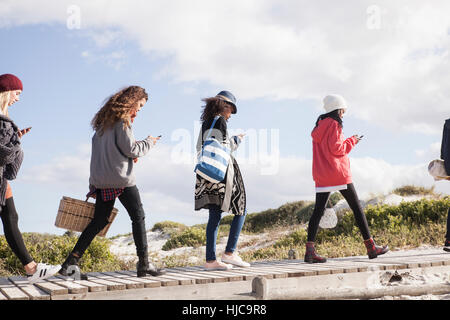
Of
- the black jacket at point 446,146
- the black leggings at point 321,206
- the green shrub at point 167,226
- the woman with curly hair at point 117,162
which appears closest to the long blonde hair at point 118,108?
the woman with curly hair at point 117,162

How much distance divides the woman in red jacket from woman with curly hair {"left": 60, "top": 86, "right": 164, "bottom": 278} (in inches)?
94.0

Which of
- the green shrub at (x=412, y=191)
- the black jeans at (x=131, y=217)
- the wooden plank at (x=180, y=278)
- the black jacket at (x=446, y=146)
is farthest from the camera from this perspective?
the green shrub at (x=412, y=191)

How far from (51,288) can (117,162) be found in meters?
1.38

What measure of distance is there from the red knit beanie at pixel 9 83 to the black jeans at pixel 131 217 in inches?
56.1

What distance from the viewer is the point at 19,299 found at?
440 centimetres

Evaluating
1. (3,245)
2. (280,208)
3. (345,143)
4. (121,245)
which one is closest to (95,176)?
(345,143)

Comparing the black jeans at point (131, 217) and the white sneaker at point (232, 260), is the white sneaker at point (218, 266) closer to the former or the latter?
the white sneaker at point (232, 260)

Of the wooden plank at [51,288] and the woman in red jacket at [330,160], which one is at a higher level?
the woman in red jacket at [330,160]

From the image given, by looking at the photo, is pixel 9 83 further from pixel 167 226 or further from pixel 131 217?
pixel 167 226

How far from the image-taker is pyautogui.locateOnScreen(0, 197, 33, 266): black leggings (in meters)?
5.13

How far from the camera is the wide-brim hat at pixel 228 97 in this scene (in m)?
5.80

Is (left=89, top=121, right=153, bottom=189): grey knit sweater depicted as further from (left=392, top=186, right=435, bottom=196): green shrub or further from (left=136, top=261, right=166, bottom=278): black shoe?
(left=392, top=186, right=435, bottom=196): green shrub

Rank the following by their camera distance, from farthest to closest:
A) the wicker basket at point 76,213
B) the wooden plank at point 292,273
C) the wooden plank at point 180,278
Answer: the wicker basket at point 76,213
the wooden plank at point 292,273
the wooden plank at point 180,278
